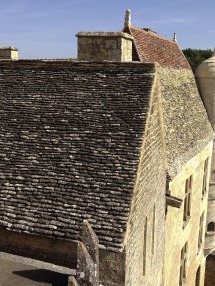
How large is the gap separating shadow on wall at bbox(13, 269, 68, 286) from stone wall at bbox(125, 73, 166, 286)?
1468 millimetres

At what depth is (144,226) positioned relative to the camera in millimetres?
9641

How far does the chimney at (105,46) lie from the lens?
49.2 feet

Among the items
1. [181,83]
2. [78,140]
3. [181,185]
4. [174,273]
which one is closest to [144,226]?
[78,140]

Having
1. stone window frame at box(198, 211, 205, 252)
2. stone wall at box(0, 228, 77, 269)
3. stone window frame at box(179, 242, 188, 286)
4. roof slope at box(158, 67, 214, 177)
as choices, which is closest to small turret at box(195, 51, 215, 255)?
roof slope at box(158, 67, 214, 177)

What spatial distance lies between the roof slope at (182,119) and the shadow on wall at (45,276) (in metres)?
6.39

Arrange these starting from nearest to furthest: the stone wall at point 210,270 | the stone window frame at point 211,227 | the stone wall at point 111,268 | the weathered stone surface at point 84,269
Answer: the weathered stone surface at point 84,269 → the stone wall at point 111,268 → the stone window frame at point 211,227 → the stone wall at point 210,270

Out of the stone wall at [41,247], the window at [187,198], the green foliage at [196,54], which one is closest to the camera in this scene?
the stone wall at [41,247]

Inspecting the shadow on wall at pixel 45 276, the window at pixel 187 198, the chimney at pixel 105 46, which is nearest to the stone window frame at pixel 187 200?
the window at pixel 187 198

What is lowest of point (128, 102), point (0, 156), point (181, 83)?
point (0, 156)

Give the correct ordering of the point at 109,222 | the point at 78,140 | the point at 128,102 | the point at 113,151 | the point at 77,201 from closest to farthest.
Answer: the point at 109,222
the point at 77,201
the point at 113,151
the point at 78,140
the point at 128,102

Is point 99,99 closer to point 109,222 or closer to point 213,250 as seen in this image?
point 109,222

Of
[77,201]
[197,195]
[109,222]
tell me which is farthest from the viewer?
[197,195]

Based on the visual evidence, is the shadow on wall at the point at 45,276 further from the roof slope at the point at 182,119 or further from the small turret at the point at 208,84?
the small turret at the point at 208,84

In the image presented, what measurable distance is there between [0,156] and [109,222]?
159 inches
